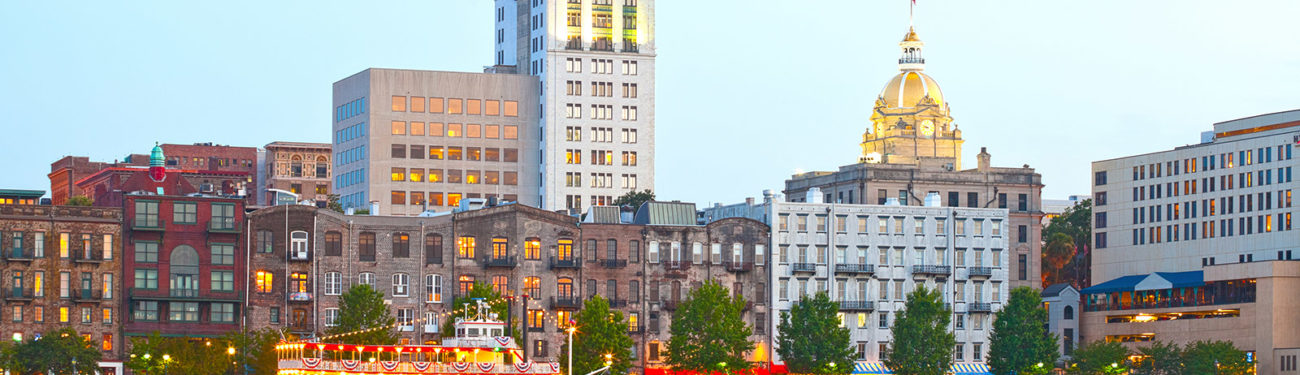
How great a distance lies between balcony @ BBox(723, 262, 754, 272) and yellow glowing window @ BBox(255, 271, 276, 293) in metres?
36.8

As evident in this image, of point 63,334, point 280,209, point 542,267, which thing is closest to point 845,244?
point 542,267

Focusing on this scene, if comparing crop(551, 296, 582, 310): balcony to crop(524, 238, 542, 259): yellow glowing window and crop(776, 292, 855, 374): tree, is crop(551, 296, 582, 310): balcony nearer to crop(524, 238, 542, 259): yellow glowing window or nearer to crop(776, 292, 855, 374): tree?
crop(524, 238, 542, 259): yellow glowing window

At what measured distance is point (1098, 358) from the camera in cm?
19075

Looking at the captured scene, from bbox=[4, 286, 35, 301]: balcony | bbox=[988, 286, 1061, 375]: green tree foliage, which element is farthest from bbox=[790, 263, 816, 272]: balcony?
bbox=[4, 286, 35, 301]: balcony

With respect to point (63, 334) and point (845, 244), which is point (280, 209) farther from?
point (845, 244)

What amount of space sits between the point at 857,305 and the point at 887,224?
7.42m

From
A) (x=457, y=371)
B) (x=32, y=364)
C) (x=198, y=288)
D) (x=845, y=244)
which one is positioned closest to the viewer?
(x=457, y=371)

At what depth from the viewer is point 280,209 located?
170 metres

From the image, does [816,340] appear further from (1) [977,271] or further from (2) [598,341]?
(1) [977,271]

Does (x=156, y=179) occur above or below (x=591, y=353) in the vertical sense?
above

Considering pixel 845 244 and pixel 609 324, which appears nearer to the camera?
pixel 609 324

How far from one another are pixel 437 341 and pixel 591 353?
1229cm

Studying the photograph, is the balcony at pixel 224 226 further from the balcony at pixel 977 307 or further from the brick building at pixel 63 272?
the balcony at pixel 977 307

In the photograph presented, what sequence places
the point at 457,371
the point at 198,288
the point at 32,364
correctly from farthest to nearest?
the point at 198,288 → the point at 32,364 → the point at 457,371
